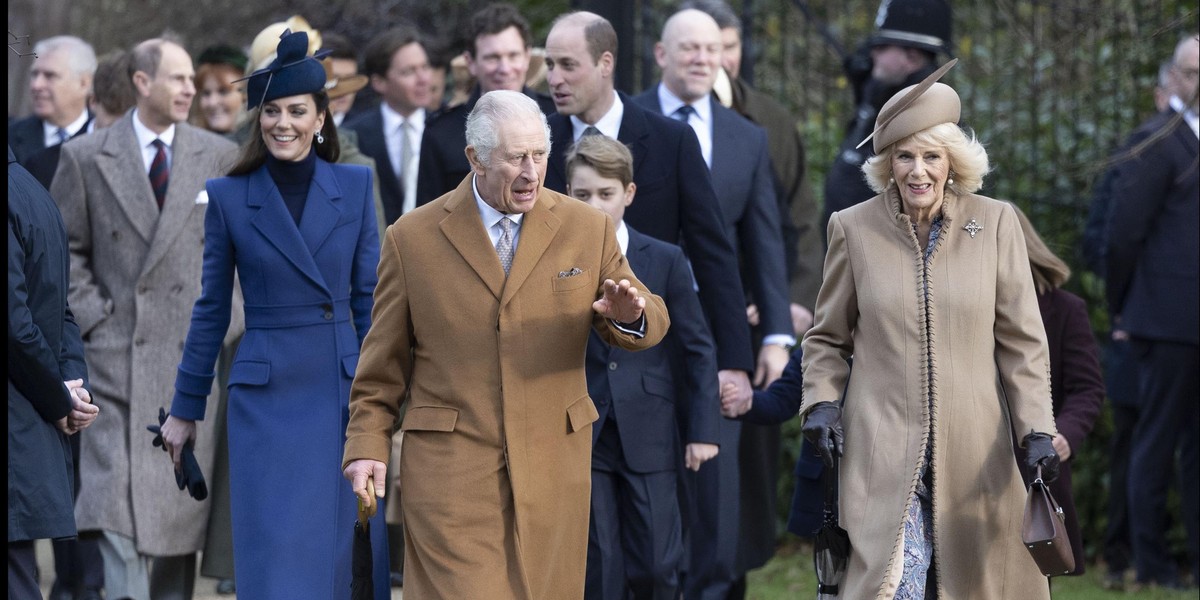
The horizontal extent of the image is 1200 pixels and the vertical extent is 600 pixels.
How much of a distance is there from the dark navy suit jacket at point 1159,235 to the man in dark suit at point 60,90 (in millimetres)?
5495

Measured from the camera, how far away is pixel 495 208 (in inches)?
207

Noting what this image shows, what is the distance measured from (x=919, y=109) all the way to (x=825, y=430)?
0.99m

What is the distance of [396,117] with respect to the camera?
9.97 m

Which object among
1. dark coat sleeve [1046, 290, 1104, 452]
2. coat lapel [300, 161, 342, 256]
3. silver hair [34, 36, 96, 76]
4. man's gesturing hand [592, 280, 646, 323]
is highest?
silver hair [34, 36, 96, 76]

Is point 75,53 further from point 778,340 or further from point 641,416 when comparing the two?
point 641,416

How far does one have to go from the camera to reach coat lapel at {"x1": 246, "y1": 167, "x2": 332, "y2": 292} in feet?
20.5

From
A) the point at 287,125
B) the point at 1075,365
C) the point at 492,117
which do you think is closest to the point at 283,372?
the point at 287,125

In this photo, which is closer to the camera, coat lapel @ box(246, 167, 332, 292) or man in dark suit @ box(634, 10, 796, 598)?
coat lapel @ box(246, 167, 332, 292)

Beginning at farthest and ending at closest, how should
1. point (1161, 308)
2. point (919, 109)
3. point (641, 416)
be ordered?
point (1161, 308) → point (641, 416) → point (919, 109)

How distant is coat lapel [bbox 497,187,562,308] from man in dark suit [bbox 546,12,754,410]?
62.3 inches

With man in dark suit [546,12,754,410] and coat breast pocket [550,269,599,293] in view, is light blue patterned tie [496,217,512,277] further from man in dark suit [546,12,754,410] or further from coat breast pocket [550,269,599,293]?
man in dark suit [546,12,754,410]

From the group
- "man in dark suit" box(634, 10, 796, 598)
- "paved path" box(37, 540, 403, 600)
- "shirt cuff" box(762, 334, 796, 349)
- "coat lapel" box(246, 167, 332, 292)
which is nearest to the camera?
"coat lapel" box(246, 167, 332, 292)

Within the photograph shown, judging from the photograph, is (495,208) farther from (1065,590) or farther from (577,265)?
(1065,590)

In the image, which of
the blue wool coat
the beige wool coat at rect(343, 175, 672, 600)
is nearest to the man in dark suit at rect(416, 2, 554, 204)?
the blue wool coat
